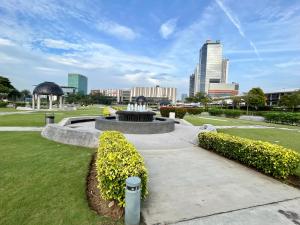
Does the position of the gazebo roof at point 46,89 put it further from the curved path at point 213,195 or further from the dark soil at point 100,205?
the dark soil at point 100,205

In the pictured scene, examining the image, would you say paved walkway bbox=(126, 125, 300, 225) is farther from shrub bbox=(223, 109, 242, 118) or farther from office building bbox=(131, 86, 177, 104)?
office building bbox=(131, 86, 177, 104)

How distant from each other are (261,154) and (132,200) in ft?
14.9

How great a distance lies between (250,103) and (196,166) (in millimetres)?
49904

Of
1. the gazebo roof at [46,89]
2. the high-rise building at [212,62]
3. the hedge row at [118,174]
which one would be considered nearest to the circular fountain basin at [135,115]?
the hedge row at [118,174]

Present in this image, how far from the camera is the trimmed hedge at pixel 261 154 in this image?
559 cm

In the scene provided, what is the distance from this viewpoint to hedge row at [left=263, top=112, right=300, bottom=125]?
86.2 feet

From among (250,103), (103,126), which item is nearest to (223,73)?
(250,103)

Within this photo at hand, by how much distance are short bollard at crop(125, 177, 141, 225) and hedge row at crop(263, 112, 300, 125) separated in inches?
1151

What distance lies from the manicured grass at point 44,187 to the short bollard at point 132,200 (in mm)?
334

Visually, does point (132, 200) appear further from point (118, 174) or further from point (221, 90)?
point (221, 90)

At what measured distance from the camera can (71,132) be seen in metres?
8.99

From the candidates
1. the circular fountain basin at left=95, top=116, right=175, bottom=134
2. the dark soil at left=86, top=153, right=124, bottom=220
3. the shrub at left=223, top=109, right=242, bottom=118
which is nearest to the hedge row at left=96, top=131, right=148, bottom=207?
the dark soil at left=86, top=153, right=124, bottom=220

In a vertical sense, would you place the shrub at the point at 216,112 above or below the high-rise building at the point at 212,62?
below

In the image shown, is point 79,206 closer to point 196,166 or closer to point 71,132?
point 196,166
